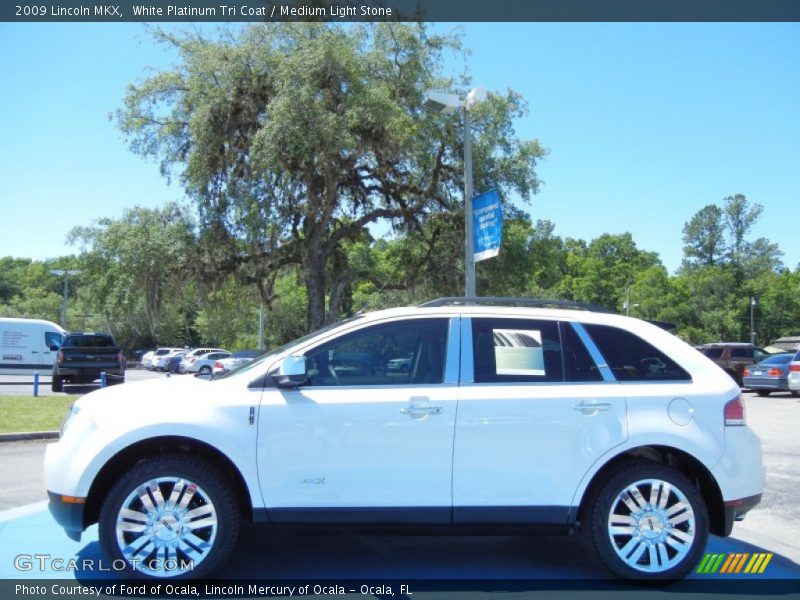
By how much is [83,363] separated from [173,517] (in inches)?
718

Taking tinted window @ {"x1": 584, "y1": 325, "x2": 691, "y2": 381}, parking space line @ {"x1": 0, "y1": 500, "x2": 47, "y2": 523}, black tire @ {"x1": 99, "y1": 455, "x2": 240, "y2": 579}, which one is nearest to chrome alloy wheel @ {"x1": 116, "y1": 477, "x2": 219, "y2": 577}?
black tire @ {"x1": 99, "y1": 455, "x2": 240, "y2": 579}

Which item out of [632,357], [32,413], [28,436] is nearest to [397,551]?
[632,357]

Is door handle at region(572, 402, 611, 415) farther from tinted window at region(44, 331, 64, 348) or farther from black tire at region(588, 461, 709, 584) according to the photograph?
tinted window at region(44, 331, 64, 348)

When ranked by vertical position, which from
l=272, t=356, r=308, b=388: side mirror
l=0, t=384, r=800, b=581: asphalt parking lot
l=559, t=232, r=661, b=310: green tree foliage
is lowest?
l=0, t=384, r=800, b=581: asphalt parking lot

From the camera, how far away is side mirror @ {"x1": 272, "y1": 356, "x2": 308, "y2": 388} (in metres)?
4.44

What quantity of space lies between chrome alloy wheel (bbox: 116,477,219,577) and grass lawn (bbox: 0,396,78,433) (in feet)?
26.1

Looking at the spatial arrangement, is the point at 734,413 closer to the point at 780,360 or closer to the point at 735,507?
the point at 735,507

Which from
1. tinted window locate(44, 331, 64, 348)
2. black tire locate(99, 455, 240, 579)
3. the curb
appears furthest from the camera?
tinted window locate(44, 331, 64, 348)

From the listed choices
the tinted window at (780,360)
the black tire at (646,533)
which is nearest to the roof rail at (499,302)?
the black tire at (646,533)

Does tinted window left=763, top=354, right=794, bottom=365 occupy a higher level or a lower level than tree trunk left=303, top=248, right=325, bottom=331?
lower

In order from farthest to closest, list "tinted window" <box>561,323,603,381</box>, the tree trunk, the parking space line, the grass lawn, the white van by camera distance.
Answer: the white van → the tree trunk → the grass lawn → the parking space line → "tinted window" <box>561,323,603,381</box>

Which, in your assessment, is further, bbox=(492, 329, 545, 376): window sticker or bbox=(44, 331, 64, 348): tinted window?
bbox=(44, 331, 64, 348): tinted window

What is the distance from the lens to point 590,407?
457cm

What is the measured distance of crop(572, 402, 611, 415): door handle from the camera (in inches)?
179
